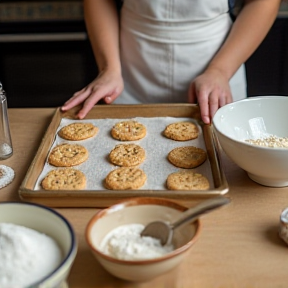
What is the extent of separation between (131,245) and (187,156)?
39 centimetres

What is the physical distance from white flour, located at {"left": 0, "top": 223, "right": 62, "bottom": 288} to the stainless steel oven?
1.81 metres

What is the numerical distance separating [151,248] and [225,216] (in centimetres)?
21

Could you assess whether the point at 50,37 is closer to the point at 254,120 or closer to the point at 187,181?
the point at 254,120

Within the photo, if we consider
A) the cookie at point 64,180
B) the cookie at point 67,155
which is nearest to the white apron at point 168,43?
the cookie at point 67,155

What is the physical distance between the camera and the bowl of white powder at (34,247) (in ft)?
2.10

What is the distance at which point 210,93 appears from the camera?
1.29 m

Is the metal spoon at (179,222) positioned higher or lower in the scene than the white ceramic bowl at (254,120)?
higher

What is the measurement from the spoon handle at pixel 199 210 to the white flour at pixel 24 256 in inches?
7.0

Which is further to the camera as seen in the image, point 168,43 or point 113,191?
point 168,43

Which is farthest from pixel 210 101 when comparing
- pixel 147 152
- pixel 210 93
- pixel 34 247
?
pixel 34 247

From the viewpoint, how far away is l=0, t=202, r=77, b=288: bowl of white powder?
642 mm

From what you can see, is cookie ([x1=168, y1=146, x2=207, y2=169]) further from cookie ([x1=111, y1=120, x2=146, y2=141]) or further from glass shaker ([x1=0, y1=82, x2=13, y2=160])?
glass shaker ([x1=0, y1=82, x2=13, y2=160])

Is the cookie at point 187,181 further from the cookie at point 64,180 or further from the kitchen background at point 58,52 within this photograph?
the kitchen background at point 58,52

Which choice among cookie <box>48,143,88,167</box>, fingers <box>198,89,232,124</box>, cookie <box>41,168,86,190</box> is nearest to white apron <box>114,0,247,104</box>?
fingers <box>198,89,232,124</box>
